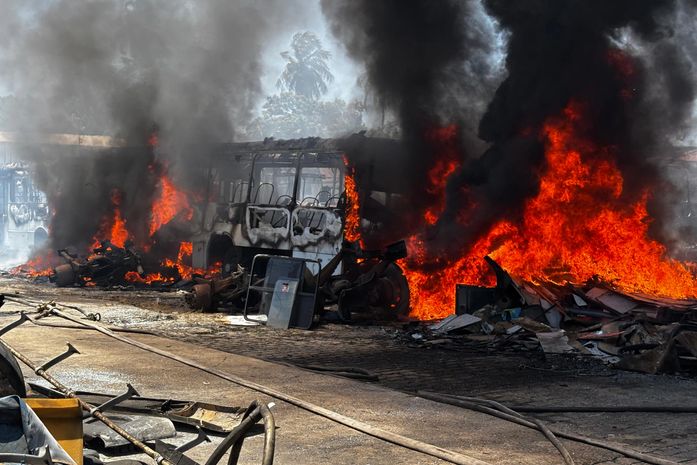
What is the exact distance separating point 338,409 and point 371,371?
206cm

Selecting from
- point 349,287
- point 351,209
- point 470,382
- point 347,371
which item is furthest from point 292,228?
point 470,382

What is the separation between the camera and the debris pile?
28.8 ft

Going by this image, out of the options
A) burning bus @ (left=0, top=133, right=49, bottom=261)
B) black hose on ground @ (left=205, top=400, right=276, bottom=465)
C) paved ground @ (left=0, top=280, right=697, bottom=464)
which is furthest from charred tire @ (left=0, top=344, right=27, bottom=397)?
burning bus @ (left=0, top=133, right=49, bottom=261)

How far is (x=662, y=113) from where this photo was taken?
1544 centimetres

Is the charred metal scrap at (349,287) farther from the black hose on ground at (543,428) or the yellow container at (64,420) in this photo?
the yellow container at (64,420)

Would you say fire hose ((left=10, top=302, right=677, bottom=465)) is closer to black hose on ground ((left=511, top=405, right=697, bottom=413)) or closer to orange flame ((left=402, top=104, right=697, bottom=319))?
black hose on ground ((left=511, top=405, right=697, bottom=413))

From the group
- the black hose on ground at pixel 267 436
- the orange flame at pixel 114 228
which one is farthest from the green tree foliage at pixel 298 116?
the black hose on ground at pixel 267 436

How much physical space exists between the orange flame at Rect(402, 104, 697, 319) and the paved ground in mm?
2472

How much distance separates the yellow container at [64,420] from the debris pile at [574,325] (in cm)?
679

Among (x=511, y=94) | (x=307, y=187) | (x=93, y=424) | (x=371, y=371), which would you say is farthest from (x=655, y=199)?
(x=93, y=424)

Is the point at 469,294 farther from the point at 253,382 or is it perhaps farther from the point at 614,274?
the point at 253,382

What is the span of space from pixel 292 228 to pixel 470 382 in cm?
763

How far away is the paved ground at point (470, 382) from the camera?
5387mm

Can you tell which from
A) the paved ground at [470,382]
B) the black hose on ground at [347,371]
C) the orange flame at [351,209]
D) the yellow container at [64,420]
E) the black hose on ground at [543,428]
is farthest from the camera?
the orange flame at [351,209]
